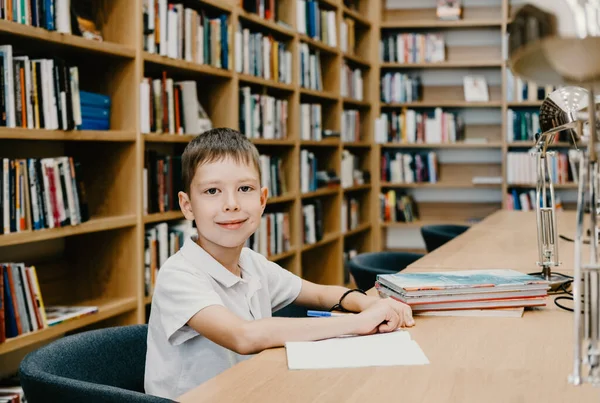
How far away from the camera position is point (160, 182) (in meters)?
3.00

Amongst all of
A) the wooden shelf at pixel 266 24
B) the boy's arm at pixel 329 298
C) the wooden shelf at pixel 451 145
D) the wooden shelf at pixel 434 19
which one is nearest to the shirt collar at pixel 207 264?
the boy's arm at pixel 329 298

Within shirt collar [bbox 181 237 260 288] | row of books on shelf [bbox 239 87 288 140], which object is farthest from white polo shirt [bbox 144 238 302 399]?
row of books on shelf [bbox 239 87 288 140]

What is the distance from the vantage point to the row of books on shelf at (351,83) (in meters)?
5.27

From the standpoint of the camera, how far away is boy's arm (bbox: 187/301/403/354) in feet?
4.12

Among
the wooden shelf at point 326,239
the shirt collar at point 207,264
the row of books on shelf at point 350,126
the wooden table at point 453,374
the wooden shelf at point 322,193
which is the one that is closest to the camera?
the wooden table at point 453,374

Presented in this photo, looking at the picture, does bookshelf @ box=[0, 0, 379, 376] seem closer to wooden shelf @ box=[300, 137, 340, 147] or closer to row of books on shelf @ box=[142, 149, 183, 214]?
row of books on shelf @ box=[142, 149, 183, 214]

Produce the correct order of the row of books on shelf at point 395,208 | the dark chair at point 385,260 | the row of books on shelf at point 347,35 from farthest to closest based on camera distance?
the row of books on shelf at point 395,208 < the row of books on shelf at point 347,35 < the dark chair at point 385,260

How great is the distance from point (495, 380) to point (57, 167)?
1.79m

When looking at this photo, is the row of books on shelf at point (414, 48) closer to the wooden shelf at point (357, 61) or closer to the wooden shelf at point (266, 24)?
the wooden shelf at point (357, 61)

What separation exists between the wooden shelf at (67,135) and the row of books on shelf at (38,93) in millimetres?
24

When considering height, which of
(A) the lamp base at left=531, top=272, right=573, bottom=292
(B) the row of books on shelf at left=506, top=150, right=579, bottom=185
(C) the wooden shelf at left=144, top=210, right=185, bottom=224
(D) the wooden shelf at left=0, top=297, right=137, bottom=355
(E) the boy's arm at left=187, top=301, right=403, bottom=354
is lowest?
(D) the wooden shelf at left=0, top=297, right=137, bottom=355

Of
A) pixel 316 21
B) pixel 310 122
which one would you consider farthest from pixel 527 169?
pixel 316 21

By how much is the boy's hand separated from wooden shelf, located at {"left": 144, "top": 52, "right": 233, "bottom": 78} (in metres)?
1.81

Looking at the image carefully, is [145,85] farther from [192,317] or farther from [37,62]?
[192,317]
